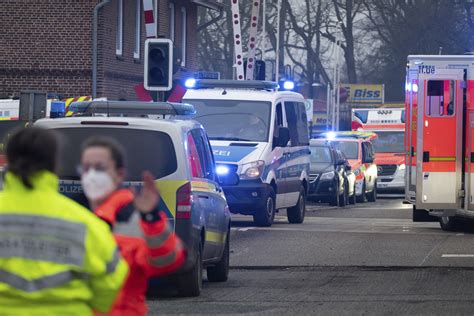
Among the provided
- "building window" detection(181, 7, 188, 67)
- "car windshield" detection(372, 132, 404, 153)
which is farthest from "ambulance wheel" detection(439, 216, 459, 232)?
"building window" detection(181, 7, 188, 67)

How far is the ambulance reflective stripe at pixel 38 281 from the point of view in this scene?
4.69m

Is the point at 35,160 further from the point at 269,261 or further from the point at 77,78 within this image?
the point at 77,78

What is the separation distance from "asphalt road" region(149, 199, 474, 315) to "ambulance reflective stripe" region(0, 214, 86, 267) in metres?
6.25

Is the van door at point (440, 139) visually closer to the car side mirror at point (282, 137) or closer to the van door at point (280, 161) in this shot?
the car side mirror at point (282, 137)

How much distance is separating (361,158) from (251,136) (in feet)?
50.2

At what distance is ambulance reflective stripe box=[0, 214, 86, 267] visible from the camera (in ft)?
15.6

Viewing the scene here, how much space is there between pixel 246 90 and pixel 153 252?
17397 mm

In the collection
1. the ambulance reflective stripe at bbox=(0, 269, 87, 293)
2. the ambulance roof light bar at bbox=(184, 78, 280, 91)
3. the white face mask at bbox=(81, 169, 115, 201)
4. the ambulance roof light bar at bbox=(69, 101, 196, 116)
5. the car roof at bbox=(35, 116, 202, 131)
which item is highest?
the ambulance roof light bar at bbox=(184, 78, 280, 91)

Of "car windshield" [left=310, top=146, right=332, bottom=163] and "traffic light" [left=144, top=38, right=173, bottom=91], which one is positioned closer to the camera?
"traffic light" [left=144, top=38, right=173, bottom=91]

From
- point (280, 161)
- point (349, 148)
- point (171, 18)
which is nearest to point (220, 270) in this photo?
point (280, 161)

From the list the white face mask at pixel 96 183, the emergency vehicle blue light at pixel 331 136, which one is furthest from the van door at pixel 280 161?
the white face mask at pixel 96 183

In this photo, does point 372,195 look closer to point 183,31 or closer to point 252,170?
point 183,31

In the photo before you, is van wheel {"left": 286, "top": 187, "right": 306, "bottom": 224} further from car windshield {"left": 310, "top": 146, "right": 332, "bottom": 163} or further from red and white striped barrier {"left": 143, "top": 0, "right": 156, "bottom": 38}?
car windshield {"left": 310, "top": 146, "right": 332, "bottom": 163}

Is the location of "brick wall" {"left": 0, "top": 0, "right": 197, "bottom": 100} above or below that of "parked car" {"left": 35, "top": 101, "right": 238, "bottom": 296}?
above
